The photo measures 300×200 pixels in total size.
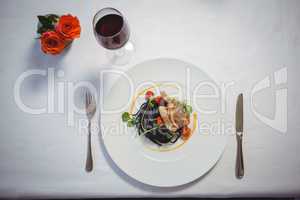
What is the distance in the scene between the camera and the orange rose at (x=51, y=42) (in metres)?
0.67

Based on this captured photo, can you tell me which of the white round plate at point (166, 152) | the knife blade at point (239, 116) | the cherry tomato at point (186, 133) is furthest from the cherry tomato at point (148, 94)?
the knife blade at point (239, 116)

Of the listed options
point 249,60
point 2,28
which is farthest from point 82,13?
point 249,60

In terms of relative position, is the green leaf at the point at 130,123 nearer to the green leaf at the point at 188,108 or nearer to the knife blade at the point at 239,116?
the green leaf at the point at 188,108

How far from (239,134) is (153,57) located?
32 cm

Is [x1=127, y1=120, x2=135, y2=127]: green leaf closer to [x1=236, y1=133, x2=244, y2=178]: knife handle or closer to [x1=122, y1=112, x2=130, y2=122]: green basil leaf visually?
[x1=122, y1=112, x2=130, y2=122]: green basil leaf

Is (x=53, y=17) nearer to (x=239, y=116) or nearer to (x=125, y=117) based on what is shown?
(x=125, y=117)

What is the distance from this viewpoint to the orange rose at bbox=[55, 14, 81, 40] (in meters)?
0.68

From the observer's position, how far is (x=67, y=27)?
0.68m

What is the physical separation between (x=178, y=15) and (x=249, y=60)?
24 cm

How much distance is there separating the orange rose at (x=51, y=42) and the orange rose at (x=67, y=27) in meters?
0.02

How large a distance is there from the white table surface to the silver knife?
0.02 metres

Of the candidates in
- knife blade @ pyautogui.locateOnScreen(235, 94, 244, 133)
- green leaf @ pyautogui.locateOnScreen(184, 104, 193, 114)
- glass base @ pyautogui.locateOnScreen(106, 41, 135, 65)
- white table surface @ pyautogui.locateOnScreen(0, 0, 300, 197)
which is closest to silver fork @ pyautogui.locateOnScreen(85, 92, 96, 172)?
white table surface @ pyautogui.locateOnScreen(0, 0, 300, 197)

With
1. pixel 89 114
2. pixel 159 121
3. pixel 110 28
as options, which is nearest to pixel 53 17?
pixel 110 28

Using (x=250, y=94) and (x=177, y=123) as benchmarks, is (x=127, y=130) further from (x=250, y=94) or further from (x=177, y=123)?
(x=250, y=94)
